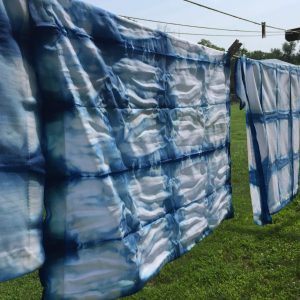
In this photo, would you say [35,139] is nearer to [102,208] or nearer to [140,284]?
[102,208]

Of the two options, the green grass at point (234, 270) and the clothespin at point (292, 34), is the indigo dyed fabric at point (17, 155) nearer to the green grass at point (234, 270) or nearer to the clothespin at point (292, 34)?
the green grass at point (234, 270)

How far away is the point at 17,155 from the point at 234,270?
254 cm

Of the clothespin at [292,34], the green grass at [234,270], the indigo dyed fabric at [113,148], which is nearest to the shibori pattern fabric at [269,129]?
the green grass at [234,270]

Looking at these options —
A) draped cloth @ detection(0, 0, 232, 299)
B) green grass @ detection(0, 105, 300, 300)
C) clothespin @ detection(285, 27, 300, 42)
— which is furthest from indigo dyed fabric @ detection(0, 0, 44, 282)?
clothespin @ detection(285, 27, 300, 42)

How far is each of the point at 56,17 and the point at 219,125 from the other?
1.67m

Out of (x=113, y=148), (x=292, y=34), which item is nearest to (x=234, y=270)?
(x=113, y=148)

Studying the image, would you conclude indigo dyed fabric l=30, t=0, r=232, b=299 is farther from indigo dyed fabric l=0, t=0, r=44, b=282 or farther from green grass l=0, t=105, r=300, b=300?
green grass l=0, t=105, r=300, b=300

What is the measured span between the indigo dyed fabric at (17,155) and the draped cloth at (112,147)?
0.08 m

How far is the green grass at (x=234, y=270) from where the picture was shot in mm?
3162

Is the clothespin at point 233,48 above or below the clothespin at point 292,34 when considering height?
above

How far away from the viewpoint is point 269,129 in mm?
3674

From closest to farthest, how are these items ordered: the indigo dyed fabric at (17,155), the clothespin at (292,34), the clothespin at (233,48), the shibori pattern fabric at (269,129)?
1. the indigo dyed fabric at (17,155)
2. the clothespin at (233,48)
3. the shibori pattern fabric at (269,129)
4. the clothespin at (292,34)

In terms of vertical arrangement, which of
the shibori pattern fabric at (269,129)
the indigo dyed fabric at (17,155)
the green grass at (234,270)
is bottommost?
the green grass at (234,270)

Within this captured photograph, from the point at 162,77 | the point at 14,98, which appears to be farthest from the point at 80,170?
the point at 162,77
